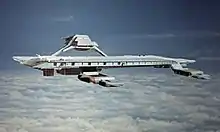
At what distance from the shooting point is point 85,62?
11.1 ft

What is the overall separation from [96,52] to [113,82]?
0.83 feet

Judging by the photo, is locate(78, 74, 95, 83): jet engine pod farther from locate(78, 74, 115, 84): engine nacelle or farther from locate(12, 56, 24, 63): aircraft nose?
locate(12, 56, 24, 63): aircraft nose

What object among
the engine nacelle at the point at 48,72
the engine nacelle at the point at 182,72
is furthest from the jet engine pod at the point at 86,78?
the engine nacelle at the point at 182,72

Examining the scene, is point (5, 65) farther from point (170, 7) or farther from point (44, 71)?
point (170, 7)

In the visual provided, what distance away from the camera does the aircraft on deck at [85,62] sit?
328cm

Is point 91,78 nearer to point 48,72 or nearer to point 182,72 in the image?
point 48,72

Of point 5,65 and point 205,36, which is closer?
point 5,65

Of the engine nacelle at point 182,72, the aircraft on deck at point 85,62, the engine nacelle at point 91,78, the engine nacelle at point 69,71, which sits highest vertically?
the aircraft on deck at point 85,62

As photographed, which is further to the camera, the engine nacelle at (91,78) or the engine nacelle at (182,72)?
the engine nacelle at (182,72)

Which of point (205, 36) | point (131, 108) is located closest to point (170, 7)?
point (205, 36)

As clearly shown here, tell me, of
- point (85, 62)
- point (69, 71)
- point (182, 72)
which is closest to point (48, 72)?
point (69, 71)

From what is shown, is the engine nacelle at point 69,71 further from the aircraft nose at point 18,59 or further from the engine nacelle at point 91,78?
the aircraft nose at point 18,59

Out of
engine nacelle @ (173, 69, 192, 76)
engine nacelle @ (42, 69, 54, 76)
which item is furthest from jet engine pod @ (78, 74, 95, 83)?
engine nacelle @ (173, 69, 192, 76)

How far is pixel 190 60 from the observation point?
142 inches
